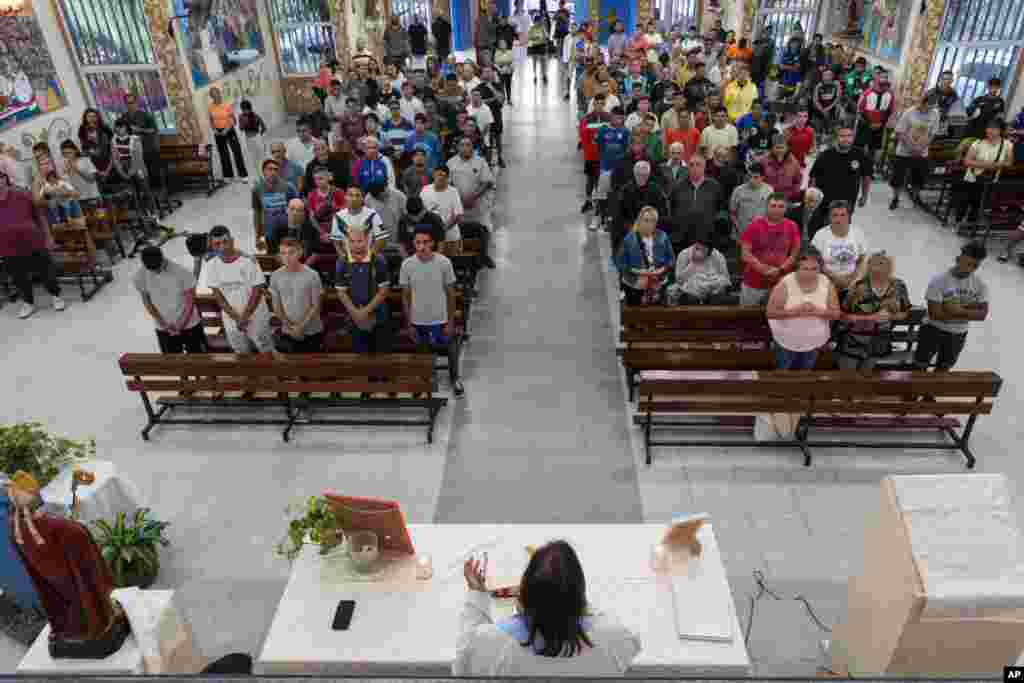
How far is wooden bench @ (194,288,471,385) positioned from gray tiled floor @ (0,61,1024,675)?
320 millimetres

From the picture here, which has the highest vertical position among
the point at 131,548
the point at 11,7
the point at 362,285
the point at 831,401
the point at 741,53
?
the point at 11,7

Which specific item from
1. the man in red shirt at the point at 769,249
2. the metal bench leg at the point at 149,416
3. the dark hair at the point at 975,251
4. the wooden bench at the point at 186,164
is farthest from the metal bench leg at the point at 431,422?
the wooden bench at the point at 186,164

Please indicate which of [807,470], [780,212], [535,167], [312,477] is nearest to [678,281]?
[780,212]

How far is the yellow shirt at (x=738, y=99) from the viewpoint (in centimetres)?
1158

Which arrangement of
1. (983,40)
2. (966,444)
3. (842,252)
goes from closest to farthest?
(966,444)
(842,252)
(983,40)

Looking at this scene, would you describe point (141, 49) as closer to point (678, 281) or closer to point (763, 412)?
point (678, 281)

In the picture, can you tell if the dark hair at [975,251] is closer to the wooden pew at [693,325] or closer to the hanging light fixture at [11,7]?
the wooden pew at [693,325]

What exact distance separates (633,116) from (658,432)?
586 centimetres

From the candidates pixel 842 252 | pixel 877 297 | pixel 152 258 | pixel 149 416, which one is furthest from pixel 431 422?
pixel 842 252

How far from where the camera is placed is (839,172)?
8414mm

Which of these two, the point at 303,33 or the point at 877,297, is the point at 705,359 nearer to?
the point at 877,297

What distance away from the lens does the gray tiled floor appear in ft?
15.6

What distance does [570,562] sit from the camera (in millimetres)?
2123

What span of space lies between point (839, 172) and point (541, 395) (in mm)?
4784
